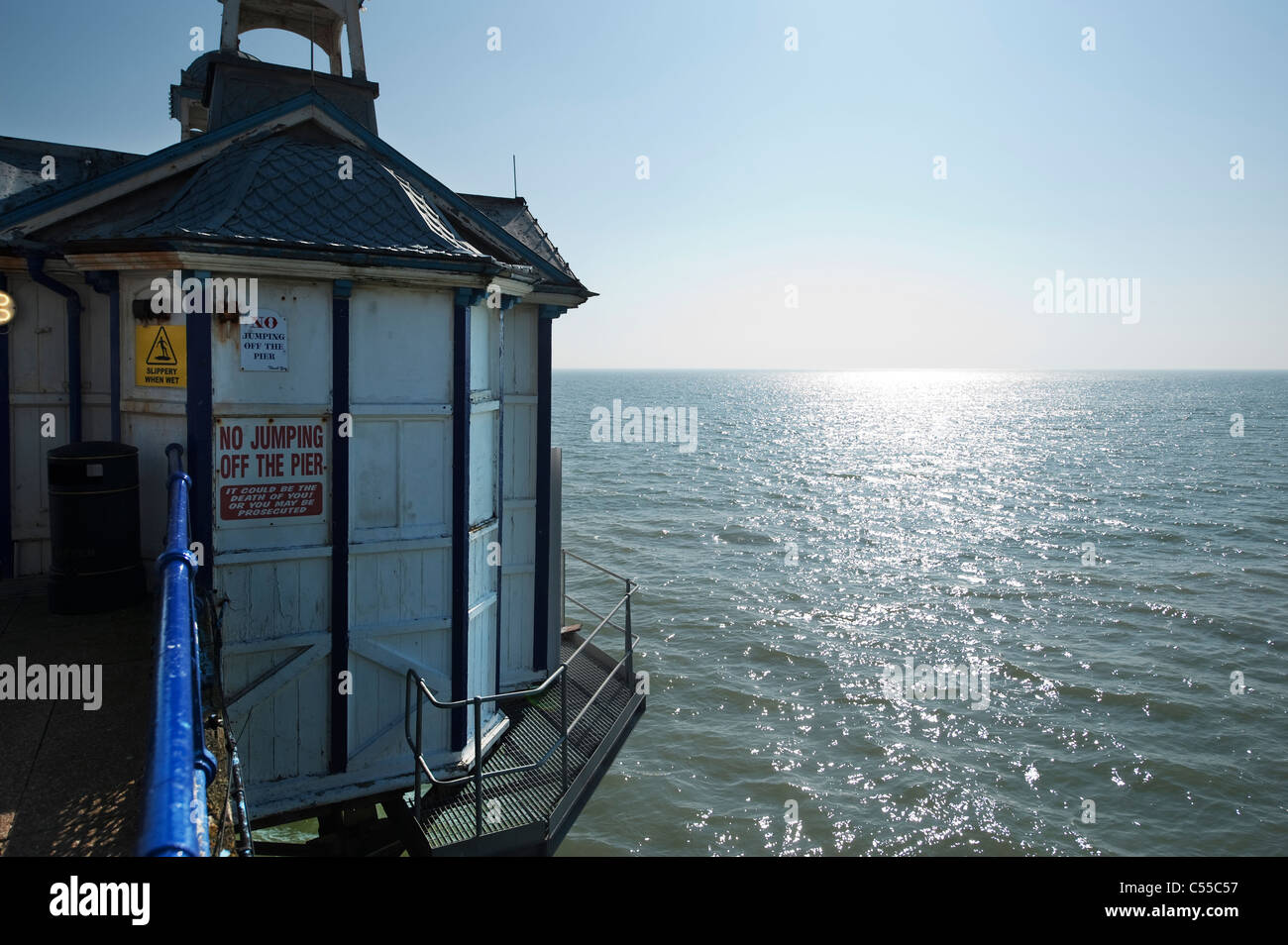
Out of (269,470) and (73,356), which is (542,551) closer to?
(269,470)

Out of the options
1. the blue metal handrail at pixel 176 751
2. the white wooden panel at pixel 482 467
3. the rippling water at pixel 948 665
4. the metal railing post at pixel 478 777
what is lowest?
the rippling water at pixel 948 665

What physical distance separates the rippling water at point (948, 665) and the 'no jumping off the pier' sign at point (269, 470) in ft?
34.5

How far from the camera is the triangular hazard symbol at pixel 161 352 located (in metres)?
8.05

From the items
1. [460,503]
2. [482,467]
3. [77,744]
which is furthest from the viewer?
[482,467]

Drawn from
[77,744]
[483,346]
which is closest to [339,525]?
[483,346]

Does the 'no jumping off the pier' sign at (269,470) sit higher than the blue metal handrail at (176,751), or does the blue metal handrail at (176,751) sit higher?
the 'no jumping off the pier' sign at (269,470)

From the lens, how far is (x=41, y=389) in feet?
30.9

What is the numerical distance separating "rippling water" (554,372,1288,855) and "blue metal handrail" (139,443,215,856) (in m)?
13.3

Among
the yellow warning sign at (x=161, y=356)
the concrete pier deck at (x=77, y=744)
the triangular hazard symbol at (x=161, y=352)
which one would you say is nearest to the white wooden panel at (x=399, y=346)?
the yellow warning sign at (x=161, y=356)

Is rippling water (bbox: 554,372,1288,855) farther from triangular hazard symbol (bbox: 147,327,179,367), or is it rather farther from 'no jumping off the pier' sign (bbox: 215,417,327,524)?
triangular hazard symbol (bbox: 147,327,179,367)

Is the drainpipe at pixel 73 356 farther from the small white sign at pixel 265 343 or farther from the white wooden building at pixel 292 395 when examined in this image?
the small white sign at pixel 265 343

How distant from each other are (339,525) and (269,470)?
0.79m

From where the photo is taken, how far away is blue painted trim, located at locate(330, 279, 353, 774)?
27.1 feet

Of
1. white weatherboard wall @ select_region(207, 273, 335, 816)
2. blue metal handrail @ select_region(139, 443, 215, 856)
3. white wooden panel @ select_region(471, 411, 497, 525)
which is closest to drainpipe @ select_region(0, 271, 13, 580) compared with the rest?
white weatherboard wall @ select_region(207, 273, 335, 816)
